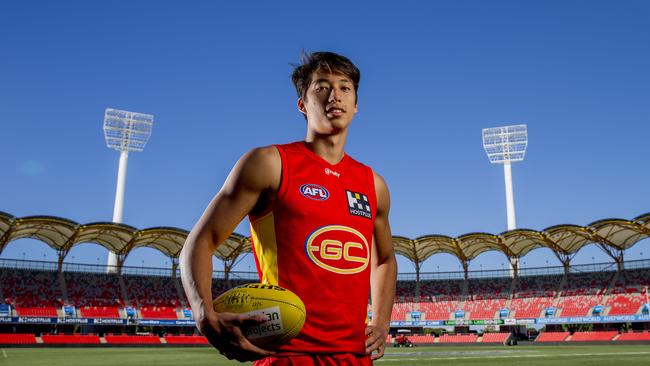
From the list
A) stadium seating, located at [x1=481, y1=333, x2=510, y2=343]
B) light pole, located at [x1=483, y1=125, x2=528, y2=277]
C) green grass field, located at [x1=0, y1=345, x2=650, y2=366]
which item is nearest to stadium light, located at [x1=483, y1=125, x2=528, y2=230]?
light pole, located at [x1=483, y1=125, x2=528, y2=277]

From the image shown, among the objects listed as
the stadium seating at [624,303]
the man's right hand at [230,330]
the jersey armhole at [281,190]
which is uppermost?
the jersey armhole at [281,190]

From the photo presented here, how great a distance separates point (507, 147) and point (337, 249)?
70838mm

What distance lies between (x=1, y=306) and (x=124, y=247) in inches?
485

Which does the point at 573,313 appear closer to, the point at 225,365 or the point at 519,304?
the point at 519,304

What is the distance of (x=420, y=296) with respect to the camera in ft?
205

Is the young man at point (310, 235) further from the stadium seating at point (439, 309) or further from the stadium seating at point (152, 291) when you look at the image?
the stadium seating at point (439, 309)

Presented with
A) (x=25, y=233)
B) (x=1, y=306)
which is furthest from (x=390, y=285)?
(x=25, y=233)

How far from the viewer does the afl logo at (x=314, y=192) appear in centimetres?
298

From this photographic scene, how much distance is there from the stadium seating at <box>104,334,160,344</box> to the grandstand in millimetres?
94

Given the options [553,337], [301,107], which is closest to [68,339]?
[553,337]

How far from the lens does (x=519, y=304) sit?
5550 centimetres

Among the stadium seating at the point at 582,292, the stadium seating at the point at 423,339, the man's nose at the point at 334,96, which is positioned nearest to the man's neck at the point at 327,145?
the man's nose at the point at 334,96

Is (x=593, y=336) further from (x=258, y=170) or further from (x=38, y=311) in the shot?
(x=258, y=170)

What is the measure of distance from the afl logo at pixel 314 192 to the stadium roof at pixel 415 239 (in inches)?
1864
